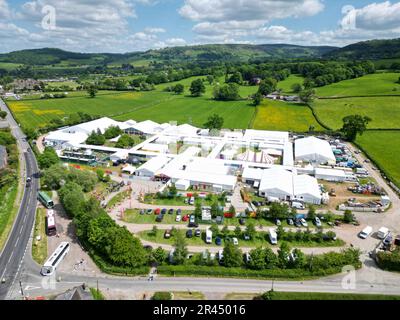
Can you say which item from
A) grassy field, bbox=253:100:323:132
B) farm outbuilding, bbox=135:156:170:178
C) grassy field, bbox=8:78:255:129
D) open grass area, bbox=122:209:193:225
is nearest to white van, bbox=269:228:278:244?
open grass area, bbox=122:209:193:225

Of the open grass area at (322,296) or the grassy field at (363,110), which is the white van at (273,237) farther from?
the grassy field at (363,110)

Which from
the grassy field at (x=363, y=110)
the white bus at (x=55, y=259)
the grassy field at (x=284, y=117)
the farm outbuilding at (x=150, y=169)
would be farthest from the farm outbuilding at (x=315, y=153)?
the white bus at (x=55, y=259)

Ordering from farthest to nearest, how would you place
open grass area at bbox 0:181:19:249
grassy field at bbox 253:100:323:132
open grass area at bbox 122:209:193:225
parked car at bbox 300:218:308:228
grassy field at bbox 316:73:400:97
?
grassy field at bbox 316:73:400:97, grassy field at bbox 253:100:323:132, open grass area at bbox 122:209:193:225, parked car at bbox 300:218:308:228, open grass area at bbox 0:181:19:249

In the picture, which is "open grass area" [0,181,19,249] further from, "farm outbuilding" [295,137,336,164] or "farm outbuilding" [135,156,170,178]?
"farm outbuilding" [295,137,336,164]

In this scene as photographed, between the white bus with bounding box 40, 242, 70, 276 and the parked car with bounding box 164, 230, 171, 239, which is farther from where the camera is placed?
the parked car with bounding box 164, 230, 171, 239

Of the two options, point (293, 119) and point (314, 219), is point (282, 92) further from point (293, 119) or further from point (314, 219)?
point (314, 219)

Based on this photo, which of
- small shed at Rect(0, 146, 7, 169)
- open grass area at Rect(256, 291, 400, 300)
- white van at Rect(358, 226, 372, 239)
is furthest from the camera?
small shed at Rect(0, 146, 7, 169)
